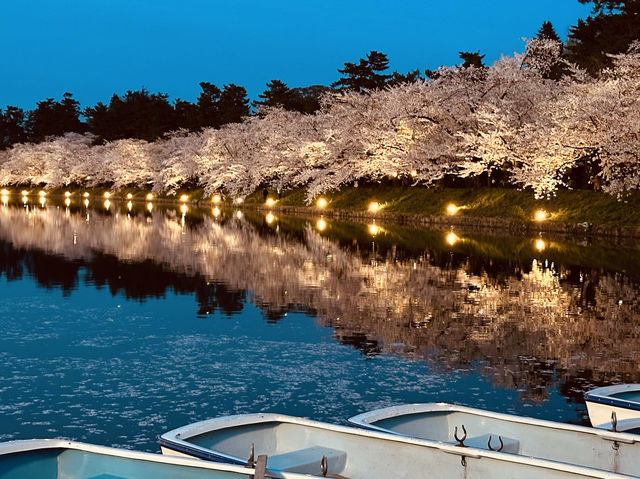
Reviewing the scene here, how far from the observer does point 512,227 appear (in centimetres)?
4019

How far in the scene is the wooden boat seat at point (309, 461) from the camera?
661 cm

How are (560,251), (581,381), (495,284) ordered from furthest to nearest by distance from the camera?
(560,251)
(495,284)
(581,381)

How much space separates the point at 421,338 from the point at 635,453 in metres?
7.51

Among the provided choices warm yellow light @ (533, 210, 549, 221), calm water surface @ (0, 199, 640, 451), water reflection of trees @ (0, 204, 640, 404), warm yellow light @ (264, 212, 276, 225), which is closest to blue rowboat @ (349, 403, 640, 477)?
calm water surface @ (0, 199, 640, 451)

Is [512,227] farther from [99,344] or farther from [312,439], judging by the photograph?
[312,439]

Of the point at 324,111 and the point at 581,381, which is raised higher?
the point at 324,111

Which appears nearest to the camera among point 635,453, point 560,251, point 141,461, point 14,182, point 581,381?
point 141,461

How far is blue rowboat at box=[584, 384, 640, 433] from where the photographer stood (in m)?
7.84

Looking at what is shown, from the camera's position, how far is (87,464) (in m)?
6.17

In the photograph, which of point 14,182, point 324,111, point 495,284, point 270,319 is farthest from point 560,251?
point 14,182

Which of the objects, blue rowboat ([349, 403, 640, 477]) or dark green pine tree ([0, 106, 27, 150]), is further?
dark green pine tree ([0, 106, 27, 150])

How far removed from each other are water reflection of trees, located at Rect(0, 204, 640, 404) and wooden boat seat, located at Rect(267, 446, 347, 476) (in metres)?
4.54

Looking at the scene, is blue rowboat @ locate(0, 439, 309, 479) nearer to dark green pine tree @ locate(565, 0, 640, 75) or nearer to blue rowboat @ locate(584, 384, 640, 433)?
blue rowboat @ locate(584, 384, 640, 433)

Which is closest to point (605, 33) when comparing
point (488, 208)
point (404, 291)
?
point (488, 208)
